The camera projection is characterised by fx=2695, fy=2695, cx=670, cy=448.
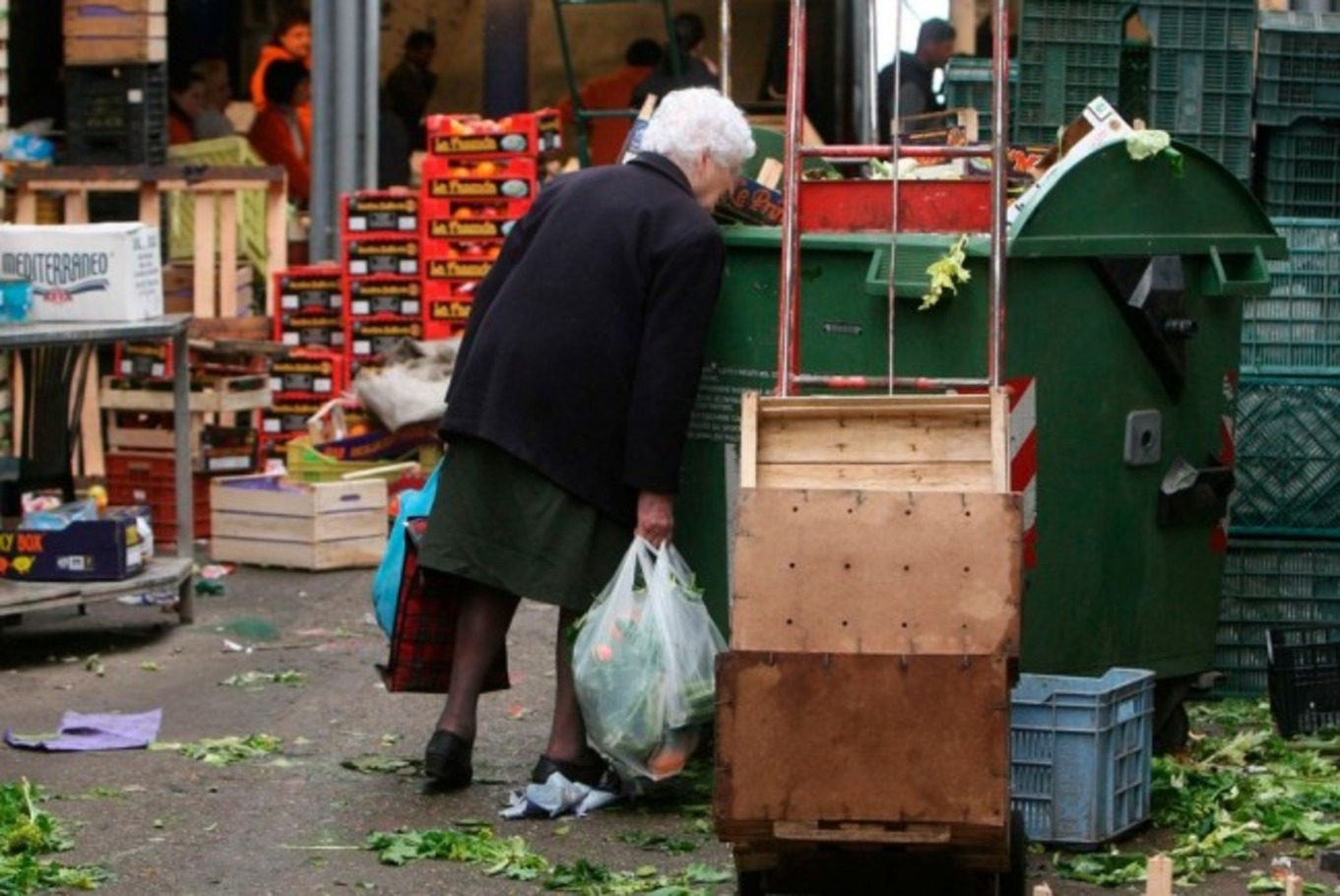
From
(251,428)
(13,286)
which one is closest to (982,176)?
(13,286)

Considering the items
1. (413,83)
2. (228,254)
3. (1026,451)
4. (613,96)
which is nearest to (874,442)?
(1026,451)

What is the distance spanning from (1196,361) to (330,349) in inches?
289

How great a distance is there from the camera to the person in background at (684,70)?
16.6 m

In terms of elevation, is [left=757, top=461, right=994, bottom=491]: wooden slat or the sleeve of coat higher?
the sleeve of coat

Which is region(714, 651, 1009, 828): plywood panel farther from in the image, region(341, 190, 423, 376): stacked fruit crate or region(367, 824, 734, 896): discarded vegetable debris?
region(341, 190, 423, 376): stacked fruit crate

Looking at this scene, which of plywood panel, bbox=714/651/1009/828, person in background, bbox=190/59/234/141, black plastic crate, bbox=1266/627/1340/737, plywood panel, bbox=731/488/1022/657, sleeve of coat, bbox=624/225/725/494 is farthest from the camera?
person in background, bbox=190/59/234/141

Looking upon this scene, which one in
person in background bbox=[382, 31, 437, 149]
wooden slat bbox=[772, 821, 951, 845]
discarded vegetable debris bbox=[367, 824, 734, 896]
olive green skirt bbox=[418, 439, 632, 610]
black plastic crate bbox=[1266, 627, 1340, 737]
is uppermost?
person in background bbox=[382, 31, 437, 149]

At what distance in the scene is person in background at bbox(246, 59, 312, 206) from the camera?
17609 mm

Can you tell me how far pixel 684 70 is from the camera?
17047mm

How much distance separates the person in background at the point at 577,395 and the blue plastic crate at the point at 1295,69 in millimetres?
2955

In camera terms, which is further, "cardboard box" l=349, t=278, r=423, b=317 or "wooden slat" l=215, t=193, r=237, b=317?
"cardboard box" l=349, t=278, r=423, b=317

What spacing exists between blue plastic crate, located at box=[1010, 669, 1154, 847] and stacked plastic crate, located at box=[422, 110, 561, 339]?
7.90 meters

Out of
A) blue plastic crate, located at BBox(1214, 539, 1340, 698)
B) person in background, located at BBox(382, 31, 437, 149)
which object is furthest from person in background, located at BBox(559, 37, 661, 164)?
blue plastic crate, located at BBox(1214, 539, 1340, 698)

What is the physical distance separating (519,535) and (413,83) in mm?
12313
